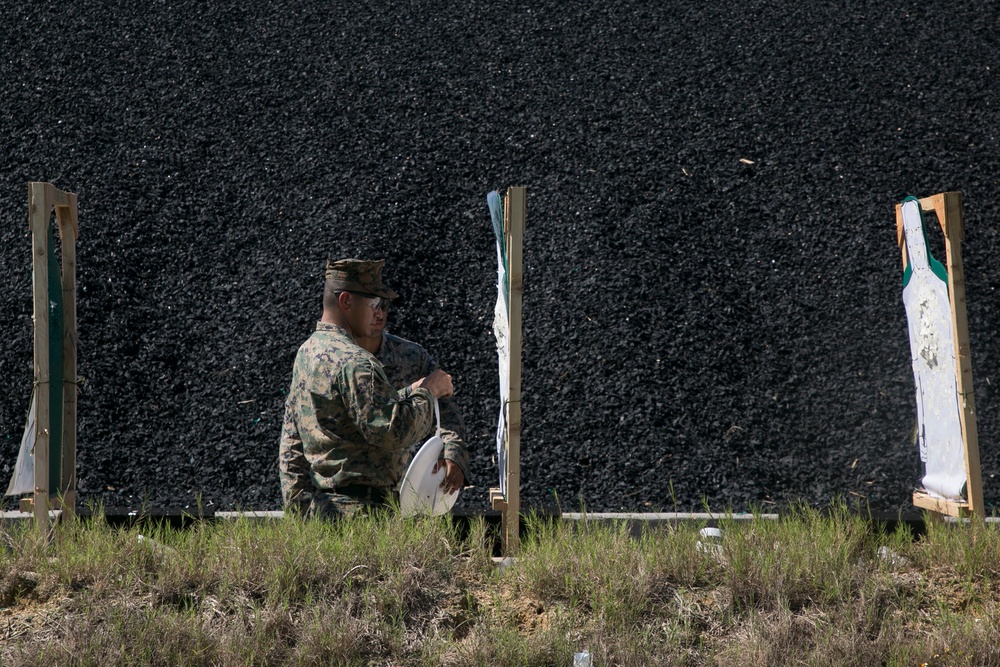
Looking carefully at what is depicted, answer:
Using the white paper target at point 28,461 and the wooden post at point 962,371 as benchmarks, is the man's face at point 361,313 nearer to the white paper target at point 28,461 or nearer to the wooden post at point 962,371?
the white paper target at point 28,461

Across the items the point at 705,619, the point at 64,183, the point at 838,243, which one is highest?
the point at 64,183

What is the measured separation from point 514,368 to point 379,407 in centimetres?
62

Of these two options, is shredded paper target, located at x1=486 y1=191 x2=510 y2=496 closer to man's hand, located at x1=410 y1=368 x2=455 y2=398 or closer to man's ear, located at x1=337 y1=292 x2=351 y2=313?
man's hand, located at x1=410 y1=368 x2=455 y2=398

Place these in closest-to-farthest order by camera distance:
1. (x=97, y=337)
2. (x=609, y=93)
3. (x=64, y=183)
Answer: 1. (x=97, y=337)
2. (x=64, y=183)
3. (x=609, y=93)

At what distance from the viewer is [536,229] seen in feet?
25.4

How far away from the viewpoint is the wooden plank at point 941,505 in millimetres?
4230

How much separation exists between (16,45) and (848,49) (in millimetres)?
7914

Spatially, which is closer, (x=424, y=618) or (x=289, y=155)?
(x=424, y=618)

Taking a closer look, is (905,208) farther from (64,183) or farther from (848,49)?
(64,183)

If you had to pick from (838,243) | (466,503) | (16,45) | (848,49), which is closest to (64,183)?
(16,45)

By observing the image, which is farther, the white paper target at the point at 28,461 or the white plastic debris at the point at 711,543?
the white paper target at the point at 28,461

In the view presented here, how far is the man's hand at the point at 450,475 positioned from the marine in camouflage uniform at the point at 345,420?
149mm

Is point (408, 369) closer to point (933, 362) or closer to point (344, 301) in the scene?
point (344, 301)

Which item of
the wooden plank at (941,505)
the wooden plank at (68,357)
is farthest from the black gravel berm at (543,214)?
the wooden plank at (68,357)
